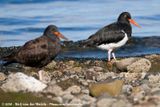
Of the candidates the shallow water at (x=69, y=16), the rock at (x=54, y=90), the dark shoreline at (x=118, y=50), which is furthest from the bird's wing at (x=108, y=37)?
the rock at (x=54, y=90)

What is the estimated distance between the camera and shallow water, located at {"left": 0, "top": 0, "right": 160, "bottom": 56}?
1229 inches

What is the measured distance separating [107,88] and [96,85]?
39cm

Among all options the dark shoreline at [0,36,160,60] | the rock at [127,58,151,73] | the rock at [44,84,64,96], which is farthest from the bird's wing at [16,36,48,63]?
the dark shoreline at [0,36,160,60]

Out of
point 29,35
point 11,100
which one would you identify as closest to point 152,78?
point 11,100

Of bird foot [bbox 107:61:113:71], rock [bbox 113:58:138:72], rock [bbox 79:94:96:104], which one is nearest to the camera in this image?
rock [bbox 79:94:96:104]

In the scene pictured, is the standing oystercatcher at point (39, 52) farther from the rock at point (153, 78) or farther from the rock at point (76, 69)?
the rock at point (76, 69)

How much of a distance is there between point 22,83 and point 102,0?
2937cm

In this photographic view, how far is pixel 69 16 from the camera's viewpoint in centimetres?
3719

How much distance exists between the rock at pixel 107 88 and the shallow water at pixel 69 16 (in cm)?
1182

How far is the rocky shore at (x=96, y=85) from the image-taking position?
47.2 feet

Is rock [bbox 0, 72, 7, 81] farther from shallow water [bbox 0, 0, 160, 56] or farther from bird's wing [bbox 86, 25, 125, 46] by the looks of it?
shallow water [bbox 0, 0, 160, 56]

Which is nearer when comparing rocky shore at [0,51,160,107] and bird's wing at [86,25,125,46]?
rocky shore at [0,51,160,107]

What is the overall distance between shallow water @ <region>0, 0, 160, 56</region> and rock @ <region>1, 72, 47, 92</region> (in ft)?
38.9

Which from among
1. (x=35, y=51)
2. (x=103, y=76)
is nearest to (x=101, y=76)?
(x=103, y=76)
